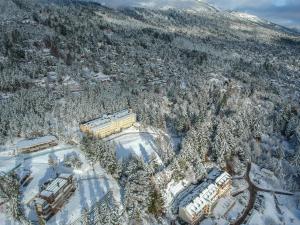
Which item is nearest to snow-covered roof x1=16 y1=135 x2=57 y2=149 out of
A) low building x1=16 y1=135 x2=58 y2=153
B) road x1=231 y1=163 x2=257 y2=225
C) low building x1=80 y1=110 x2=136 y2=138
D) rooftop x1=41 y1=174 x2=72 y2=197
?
low building x1=16 y1=135 x2=58 y2=153

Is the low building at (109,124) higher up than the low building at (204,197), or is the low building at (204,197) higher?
the low building at (109,124)

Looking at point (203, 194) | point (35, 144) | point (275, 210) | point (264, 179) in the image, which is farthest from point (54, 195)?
point (264, 179)

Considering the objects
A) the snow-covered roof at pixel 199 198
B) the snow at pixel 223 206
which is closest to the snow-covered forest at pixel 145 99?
the snow-covered roof at pixel 199 198

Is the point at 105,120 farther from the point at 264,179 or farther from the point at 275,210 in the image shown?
the point at 275,210

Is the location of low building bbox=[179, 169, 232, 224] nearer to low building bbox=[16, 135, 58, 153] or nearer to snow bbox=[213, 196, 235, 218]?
snow bbox=[213, 196, 235, 218]

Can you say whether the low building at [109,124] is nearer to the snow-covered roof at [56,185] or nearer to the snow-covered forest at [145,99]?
the snow-covered forest at [145,99]

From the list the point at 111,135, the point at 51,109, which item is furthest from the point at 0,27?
the point at 111,135

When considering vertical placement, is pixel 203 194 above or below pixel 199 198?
above
